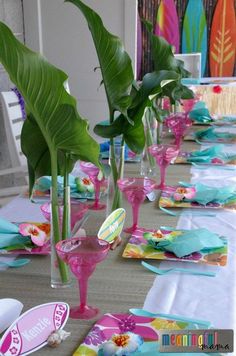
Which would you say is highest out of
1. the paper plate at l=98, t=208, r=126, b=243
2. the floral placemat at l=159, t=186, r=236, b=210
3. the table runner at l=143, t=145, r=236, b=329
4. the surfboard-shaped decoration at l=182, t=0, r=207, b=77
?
the surfboard-shaped decoration at l=182, t=0, r=207, b=77

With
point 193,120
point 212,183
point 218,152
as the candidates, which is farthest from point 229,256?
point 193,120

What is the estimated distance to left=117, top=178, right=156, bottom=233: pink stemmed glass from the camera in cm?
123

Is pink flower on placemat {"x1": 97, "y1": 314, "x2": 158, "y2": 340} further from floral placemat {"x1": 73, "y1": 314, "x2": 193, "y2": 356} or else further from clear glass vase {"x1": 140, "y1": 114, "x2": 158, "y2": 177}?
clear glass vase {"x1": 140, "y1": 114, "x2": 158, "y2": 177}

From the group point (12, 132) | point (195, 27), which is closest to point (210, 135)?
point (12, 132)

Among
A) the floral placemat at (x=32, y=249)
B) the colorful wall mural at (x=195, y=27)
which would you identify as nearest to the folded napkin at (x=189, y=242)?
the floral placemat at (x=32, y=249)

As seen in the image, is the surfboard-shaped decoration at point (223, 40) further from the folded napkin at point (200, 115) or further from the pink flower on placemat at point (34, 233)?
the pink flower on placemat at point (34, 233)

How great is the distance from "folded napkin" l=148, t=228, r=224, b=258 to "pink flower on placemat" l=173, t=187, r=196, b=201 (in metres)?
0.29

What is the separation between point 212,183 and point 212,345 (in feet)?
3.09

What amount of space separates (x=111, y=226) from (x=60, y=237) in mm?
128

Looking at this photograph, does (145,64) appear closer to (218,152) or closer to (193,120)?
(193,120)

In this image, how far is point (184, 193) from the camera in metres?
1.47

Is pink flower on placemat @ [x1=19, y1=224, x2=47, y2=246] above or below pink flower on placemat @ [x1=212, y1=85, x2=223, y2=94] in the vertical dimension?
below

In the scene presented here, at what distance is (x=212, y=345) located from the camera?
73cm

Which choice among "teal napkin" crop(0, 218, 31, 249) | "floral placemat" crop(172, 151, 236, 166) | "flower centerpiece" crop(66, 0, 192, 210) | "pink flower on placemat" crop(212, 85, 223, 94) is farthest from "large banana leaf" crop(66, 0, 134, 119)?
"pink flower on placemat" crop(212, 85, 223, 94)
